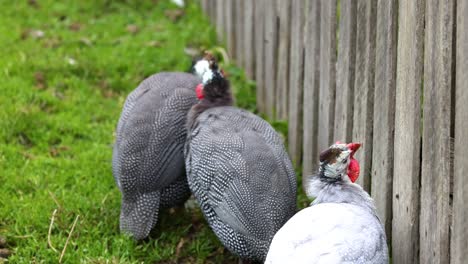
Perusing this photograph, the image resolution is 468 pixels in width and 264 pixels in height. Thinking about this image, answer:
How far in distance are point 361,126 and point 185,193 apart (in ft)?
3.65

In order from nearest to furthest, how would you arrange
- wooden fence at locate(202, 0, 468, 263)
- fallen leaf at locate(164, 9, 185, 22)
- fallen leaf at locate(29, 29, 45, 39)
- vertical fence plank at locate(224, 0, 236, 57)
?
wooden fence at locate(202, 0, 468, 263), vertical fence plank at locate(224, 0, 236, 57), fallen leaf at locate(29, 29, 45, 39), fallen leaf at locate(164, 9, 185, 22)

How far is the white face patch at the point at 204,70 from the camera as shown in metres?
4.70

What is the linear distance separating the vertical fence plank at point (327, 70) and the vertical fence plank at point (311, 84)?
83 mm

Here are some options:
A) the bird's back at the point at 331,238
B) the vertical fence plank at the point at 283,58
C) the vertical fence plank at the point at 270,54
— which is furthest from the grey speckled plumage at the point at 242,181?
the vertical fence plank at the point at 270,54

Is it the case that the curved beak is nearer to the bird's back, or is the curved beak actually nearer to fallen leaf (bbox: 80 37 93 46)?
the bird's back

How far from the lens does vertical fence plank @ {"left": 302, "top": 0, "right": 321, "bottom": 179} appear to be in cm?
460

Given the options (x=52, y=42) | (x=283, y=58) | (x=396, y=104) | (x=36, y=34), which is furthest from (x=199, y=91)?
(x=36, y=34)

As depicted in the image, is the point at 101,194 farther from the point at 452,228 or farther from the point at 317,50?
the point at 452,228

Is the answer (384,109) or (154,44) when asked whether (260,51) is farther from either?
(384,109)

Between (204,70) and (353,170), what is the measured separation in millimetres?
1399

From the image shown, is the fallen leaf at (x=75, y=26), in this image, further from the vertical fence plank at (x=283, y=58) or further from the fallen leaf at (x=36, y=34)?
the vertical fence plank at (x=283, y=58)

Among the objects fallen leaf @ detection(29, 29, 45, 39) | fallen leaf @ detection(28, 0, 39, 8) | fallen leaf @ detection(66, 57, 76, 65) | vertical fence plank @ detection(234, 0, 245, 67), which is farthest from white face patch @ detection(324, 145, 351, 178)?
fallen leaf @ detection(28, 0, 39, 8)

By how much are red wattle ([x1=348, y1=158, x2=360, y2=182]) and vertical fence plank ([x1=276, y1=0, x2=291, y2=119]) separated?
157 cm

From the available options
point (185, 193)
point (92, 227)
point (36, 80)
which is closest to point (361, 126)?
point (185, 193)
